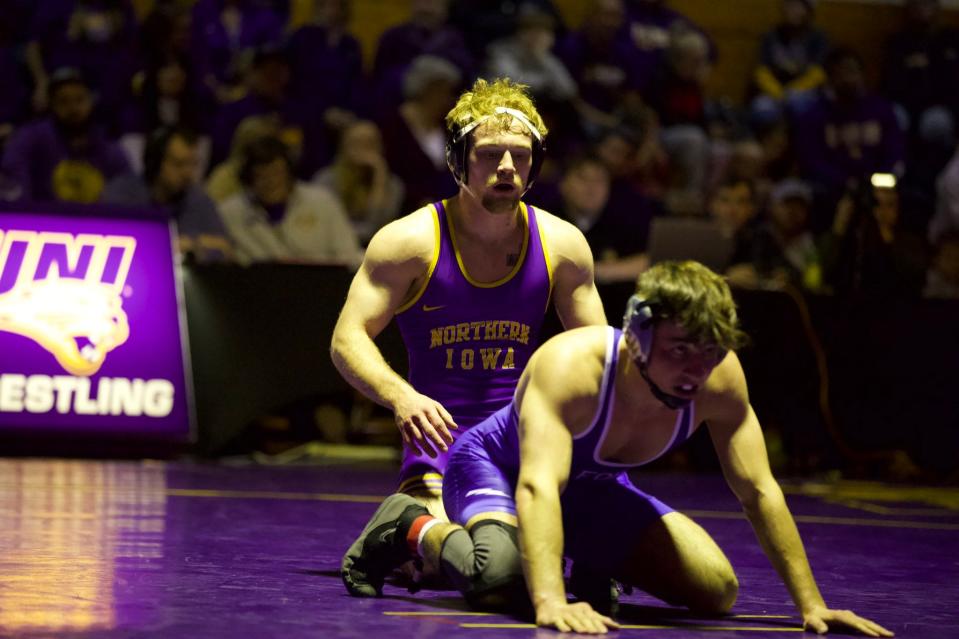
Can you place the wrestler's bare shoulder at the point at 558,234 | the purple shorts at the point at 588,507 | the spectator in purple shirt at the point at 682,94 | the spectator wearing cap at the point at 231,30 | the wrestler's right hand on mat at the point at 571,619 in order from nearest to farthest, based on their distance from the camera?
the wrestler's right hand on mat at the point at 571,619
the purple shorts at the point at 588,507
the wrestler's bare shoulder at the point at 558,234
the spectator wearing cap at the point at 231,30
the spectator in purple shirt at the point at 682,94

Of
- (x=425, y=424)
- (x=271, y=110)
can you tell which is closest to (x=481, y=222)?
(x=425, y=424)

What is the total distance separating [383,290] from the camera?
15.3 feet

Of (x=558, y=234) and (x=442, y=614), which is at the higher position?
(x=558, y=234)

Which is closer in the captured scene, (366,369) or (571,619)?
(571,619)

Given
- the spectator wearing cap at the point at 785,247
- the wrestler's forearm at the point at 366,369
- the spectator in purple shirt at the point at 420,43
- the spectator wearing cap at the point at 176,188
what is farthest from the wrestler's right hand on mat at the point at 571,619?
the spectator in purple shirt at the point at 420,43

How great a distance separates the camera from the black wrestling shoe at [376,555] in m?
4.21

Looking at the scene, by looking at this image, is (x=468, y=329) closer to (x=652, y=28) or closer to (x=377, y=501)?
(x=377, y=501)

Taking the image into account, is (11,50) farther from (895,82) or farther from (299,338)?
(895,82)

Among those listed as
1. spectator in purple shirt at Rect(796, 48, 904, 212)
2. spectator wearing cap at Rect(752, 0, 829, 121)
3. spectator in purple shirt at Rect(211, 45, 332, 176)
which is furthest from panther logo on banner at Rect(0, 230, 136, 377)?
spectator wearing cap at Rect(752, 0, 829, 121)

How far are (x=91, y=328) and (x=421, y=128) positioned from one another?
3227mm

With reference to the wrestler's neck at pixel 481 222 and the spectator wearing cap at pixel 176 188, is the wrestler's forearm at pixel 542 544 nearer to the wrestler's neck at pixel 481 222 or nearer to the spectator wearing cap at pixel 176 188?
the wrestler's neck at pixel 481 222

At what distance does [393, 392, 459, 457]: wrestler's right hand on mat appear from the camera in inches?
160

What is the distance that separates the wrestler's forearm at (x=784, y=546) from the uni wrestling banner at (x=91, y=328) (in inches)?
175

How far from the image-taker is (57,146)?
9344 millimetres
